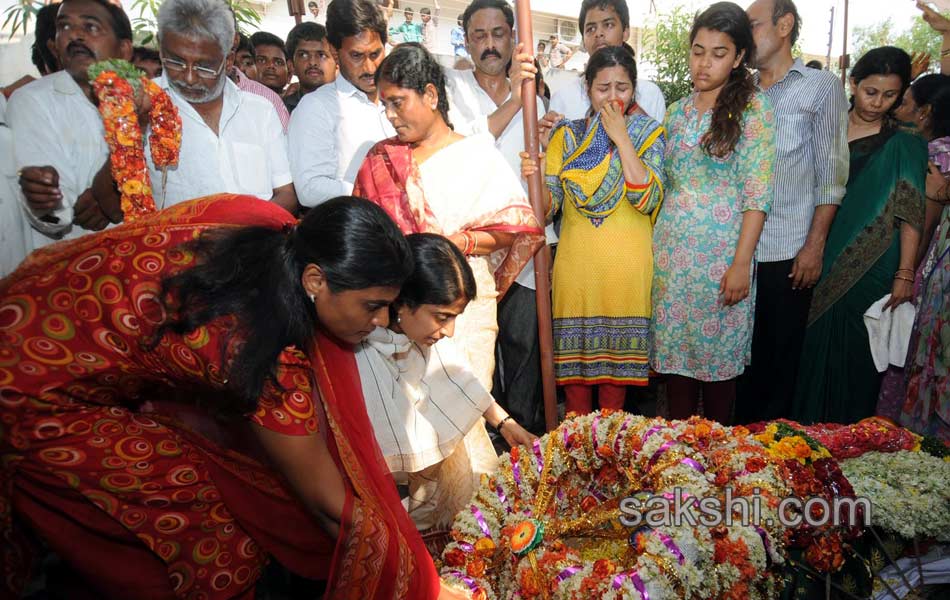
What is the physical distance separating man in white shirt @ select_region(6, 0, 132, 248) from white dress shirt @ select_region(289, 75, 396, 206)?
2.76 ft

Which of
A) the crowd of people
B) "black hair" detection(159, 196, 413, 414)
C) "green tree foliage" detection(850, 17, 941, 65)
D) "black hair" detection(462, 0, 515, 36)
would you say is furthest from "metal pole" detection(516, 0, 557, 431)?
"green tree foliage" detection(850, 17, 941, 65)

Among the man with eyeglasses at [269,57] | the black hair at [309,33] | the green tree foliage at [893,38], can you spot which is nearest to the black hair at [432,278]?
the black hair at [309,33]

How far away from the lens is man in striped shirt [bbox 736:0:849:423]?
10.2 feet

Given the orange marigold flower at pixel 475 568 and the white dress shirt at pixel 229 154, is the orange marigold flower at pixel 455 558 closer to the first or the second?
the orange marigold flower at pixel 475 568

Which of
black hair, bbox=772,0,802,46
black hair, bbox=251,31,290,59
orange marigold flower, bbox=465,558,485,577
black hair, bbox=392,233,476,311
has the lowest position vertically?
orange marigold flower, bbox=465,558,485,577

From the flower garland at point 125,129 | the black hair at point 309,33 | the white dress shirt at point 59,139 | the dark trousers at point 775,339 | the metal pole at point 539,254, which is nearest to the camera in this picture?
the flower garland at point 125,129

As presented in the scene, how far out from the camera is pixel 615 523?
2.22m

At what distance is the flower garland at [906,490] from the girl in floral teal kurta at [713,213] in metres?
0.92

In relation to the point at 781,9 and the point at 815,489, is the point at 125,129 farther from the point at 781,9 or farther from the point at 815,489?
the point at 781,9

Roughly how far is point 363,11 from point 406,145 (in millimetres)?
899

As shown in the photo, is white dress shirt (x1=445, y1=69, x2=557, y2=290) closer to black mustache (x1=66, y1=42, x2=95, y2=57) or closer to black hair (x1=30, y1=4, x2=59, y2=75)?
black mustache (x1=66, y1=42, x2=95, y2=57)

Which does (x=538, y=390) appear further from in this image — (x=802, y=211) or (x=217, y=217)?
(x=217, y=217)

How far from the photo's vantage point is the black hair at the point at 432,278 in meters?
2.17

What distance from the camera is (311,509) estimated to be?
1.70 m
